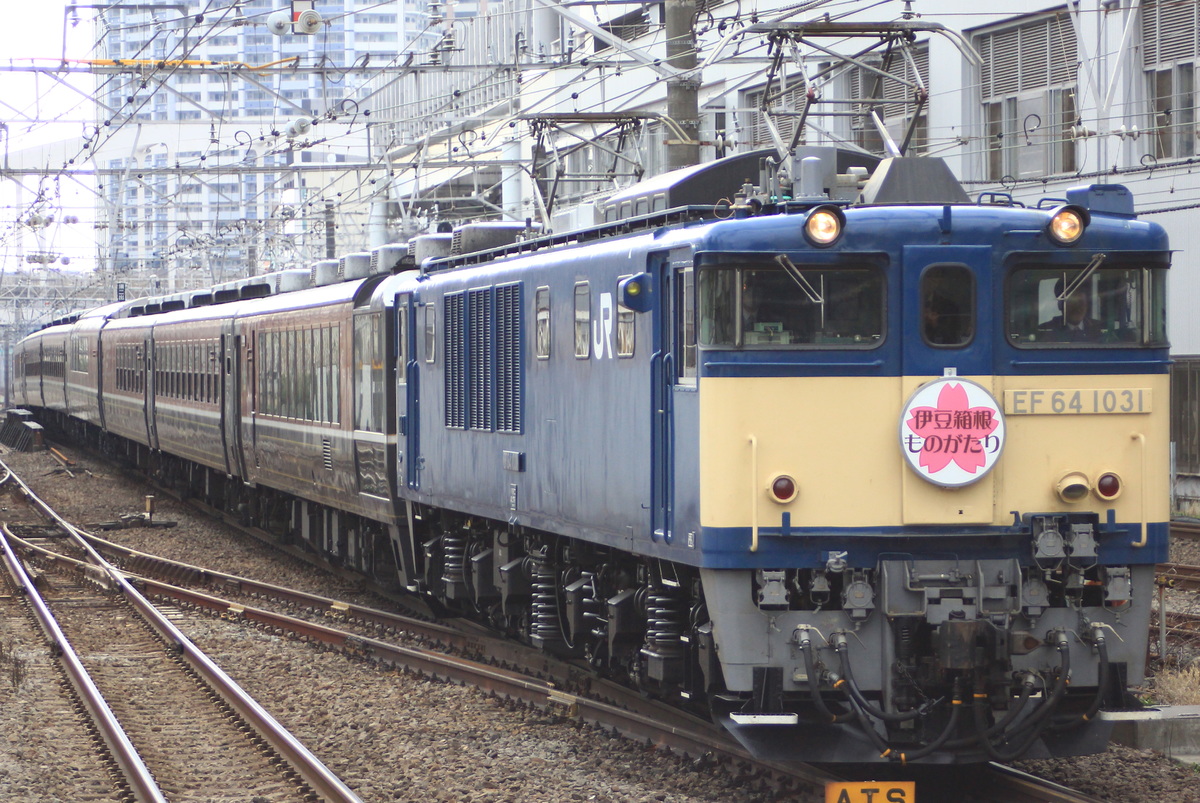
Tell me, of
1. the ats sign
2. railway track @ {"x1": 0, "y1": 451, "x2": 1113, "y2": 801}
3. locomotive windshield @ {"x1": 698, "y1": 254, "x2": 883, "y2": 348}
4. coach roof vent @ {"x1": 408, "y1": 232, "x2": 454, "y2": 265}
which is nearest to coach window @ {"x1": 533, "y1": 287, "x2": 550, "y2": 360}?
railway track @ {"x1": 0, "y1": 451, "x2": 1113, "y2": 801}

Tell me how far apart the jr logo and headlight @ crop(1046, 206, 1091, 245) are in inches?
105

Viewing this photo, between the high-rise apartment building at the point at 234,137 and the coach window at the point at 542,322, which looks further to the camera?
the high-rise apartment building at the point at 234,137

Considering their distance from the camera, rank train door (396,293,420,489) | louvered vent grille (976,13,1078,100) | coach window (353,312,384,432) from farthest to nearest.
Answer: louvered vent grille (976,13,1078,100)
coach window (353,312,384,432)
train door (396,293,420,489)

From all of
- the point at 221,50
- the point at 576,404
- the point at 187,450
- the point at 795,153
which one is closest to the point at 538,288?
the point at 576,404

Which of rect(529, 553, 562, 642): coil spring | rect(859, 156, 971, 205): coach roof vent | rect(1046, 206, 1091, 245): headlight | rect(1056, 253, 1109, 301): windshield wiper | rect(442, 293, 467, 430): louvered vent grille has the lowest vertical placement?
rect(529, 553, 562, 642): coil spring

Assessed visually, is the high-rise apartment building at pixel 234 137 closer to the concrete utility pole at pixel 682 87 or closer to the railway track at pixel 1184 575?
the concrete utility pole at pixel 682 87

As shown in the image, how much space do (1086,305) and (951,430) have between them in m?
1.00

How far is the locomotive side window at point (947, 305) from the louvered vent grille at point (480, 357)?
15.5 feet

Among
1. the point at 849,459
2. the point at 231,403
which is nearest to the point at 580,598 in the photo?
the point at 849,459

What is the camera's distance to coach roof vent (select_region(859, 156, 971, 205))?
911 centimetres

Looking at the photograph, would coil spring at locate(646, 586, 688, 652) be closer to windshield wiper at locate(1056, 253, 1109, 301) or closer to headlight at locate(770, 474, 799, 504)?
headlight at locate(770, 474, 799, 504)

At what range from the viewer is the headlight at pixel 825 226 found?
8539 mm

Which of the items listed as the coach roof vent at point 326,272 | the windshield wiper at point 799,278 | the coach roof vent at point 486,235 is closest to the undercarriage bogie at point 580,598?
the windshield wiper at point 799,278

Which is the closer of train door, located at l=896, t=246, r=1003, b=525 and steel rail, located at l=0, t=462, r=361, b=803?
train door, located at l=896, t=246, r=1003, b=525
